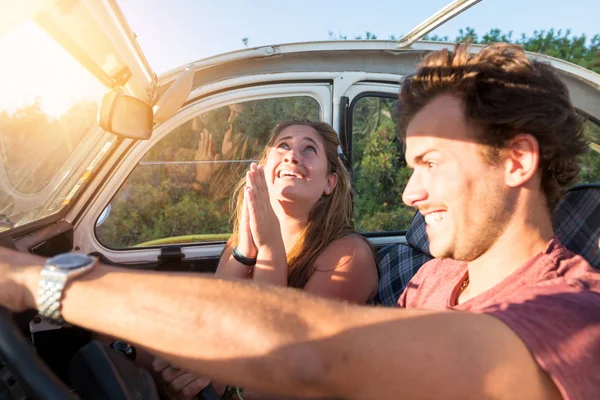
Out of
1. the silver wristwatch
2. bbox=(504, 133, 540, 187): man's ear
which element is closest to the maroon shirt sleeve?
bbox=(504, 133, 540, 187): man's ear

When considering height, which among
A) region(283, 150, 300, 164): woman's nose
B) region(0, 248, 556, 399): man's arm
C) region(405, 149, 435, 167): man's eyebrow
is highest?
region(405, 149, 435, 167): man's eyebrow

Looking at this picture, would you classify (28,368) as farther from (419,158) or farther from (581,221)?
(581,221)

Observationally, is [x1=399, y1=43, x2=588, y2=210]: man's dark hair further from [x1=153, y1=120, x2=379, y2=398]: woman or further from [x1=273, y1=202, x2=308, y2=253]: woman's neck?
[x1=273, y1=202, x2=308, y2=253]: woman's neck

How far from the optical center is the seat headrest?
1577 mm

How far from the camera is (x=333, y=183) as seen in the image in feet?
8.79

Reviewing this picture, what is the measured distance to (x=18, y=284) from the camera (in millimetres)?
1011

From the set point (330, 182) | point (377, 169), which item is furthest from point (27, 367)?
point (377, 169)

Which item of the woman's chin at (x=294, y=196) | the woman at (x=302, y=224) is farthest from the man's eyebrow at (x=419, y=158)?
the woman's chin at (x=294, y=196)

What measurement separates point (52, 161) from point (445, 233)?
1.84 m

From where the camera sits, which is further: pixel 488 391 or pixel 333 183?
pixel 333 183

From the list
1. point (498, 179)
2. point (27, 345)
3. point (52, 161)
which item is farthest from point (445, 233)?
point (52, 161)

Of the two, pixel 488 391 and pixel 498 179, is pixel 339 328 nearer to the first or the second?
pixel 488 391

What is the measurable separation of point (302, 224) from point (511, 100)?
56.2 inches

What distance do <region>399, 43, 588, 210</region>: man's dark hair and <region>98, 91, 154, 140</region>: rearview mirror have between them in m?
1.16
